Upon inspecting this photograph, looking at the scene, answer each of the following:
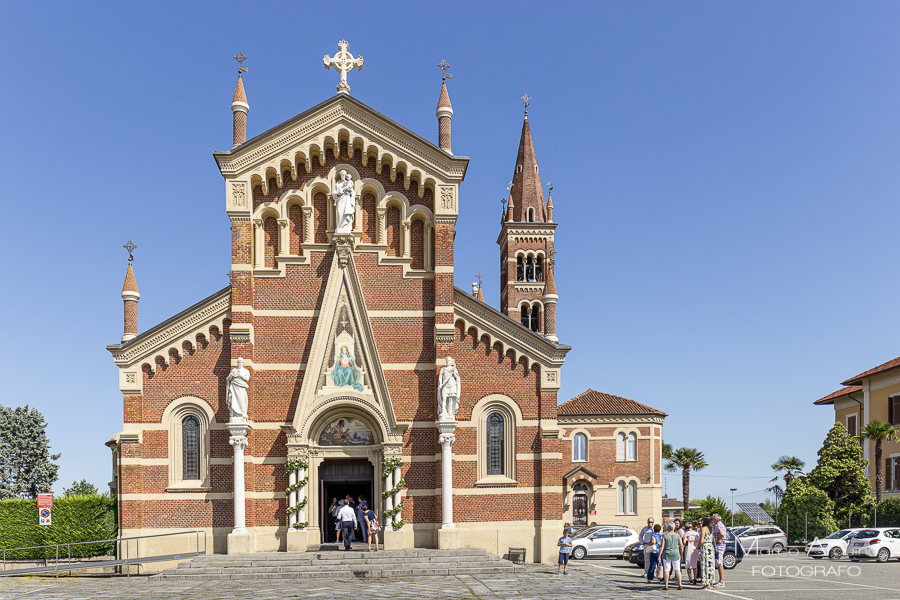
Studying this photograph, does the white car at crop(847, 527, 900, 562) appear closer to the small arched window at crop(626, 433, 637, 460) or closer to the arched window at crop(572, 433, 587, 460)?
the small arched window at crop(626, 433, 637, 460)

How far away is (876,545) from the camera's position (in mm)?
32844

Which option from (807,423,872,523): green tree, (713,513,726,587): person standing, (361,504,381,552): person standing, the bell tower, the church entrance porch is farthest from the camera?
the bell tower

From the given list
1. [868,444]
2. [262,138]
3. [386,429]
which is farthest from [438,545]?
[868,444]

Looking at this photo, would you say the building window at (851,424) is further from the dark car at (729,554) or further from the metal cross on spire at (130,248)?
the metal cross on spire at (130,248)

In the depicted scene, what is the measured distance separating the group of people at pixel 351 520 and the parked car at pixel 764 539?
69.1 feet

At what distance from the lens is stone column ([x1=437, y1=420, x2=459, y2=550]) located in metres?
25.7

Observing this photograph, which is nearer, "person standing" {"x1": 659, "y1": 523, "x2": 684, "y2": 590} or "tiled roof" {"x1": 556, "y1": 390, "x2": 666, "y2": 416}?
"person standing" {"x1": 659, "y1": 523, "x2": 684, "y2": 590}

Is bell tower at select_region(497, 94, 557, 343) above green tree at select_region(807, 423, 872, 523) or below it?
above

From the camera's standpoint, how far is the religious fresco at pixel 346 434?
2678cm

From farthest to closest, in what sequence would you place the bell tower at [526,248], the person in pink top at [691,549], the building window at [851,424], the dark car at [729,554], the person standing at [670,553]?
the bell tower at [526,248] → the building window at [851,424] → the dark car at [729,554] → the person in pink top at [691,549] → the person standing at [670,553]

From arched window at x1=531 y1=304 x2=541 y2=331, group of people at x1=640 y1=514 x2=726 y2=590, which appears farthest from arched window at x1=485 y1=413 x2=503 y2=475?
arched window at x1=531 y1=304 x2=541 y2=331

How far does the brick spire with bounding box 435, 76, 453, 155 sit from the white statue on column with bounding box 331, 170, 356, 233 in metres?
3.42

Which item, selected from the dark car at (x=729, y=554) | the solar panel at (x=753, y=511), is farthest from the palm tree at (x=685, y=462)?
the dark car at (x=729, y=554)

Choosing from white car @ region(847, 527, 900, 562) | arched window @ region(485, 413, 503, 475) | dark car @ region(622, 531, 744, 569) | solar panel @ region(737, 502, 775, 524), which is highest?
arched window @ region(485, 413, 503, 475)
